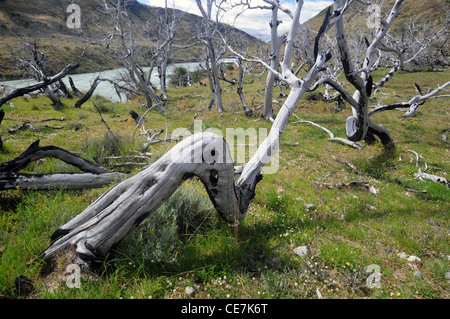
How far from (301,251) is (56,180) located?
16.8 ft

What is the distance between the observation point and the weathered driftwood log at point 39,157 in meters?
4.33

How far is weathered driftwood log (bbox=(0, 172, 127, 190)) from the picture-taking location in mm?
4160

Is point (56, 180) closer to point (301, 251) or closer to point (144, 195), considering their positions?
point (144, 195)

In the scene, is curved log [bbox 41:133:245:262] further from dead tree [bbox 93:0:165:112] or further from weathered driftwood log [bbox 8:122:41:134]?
dead tree [bbox 93:0:165:112]

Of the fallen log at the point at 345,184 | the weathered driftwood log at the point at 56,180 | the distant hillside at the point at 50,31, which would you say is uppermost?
the distant hillside at the point at 50,31

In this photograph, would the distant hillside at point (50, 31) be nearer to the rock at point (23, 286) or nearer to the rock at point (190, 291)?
the rock at point (23, 286)

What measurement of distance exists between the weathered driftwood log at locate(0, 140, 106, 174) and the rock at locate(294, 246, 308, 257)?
4.85 metres

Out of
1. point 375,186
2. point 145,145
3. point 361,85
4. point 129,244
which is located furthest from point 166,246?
point 361,85

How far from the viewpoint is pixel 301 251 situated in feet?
11.6

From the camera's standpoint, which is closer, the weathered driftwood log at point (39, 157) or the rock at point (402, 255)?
the rock at point (402, 255)

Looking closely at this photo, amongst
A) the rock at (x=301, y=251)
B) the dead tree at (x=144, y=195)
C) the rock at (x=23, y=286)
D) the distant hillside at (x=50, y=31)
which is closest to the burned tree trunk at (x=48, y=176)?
the dead tree at (x=144, y=195)

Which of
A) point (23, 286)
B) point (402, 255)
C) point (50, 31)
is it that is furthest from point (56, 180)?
point (50, 31)

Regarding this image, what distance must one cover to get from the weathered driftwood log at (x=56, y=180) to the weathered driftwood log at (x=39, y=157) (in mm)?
216
